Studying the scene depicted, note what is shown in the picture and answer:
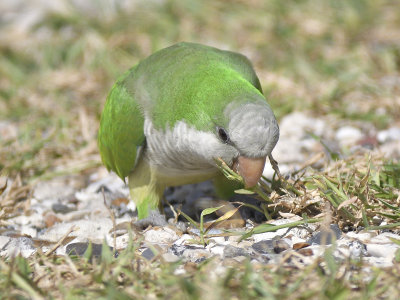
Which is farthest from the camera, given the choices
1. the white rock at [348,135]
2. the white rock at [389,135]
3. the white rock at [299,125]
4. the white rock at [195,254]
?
the white rock at [299,125]

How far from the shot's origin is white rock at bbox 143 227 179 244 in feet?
14.4

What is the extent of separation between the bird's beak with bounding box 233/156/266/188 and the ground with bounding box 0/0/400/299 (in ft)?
0.92

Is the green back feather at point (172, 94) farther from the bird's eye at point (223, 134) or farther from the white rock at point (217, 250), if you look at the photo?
the white rock at point (217, 250)

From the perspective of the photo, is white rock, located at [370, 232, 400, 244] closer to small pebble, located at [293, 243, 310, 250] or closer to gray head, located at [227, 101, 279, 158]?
small pebble, located at [293, 243, 310, 250]

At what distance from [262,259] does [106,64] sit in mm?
6272

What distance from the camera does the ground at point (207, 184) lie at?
10.7ft

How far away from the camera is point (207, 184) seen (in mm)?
6215

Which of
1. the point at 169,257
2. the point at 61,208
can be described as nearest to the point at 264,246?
the point at 169,257

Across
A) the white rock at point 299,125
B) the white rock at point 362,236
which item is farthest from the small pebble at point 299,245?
the white rock at point 299,125

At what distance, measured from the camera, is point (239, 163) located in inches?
165

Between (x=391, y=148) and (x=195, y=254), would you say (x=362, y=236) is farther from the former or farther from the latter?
(x=391, y=148)

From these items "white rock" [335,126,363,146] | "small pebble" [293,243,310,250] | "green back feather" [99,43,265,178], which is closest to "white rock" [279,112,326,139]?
"white rock" [335,126,363,146]

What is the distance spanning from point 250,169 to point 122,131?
1441 mm

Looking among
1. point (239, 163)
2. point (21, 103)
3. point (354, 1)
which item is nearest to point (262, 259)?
point (239, 163)
